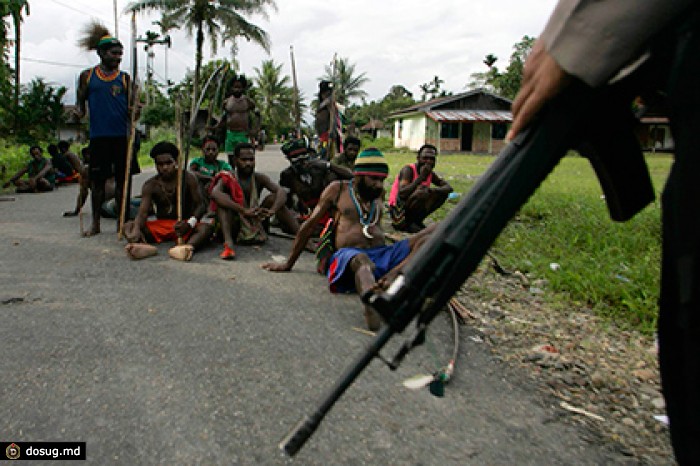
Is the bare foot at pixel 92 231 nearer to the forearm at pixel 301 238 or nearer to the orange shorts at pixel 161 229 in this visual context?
the orange shorts at pixel 161 229

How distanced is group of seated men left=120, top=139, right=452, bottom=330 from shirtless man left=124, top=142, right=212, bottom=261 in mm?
11

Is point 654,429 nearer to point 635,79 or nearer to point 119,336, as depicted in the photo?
point 635,79

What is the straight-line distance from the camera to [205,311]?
3.76 metres

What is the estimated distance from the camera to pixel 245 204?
20.5 feet

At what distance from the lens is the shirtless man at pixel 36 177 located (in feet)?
34.4

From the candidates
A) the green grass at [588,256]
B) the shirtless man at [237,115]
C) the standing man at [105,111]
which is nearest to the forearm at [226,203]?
the standing man at [105,111]

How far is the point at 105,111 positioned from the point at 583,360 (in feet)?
17.5

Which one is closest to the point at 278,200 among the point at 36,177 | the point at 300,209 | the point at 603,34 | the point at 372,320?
the point at 300,209

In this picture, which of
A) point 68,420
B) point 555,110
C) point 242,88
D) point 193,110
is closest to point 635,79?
point 555,110

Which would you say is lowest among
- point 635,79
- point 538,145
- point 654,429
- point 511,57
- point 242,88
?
point 654,429

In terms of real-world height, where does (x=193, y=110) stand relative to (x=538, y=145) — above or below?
above

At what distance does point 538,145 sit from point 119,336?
9.27 feet

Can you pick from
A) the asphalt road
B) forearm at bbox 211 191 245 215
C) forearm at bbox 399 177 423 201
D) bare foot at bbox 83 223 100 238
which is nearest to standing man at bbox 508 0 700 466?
the asphalt road

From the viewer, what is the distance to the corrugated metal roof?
3331cm
